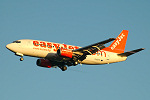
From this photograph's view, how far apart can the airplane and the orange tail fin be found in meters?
2.05

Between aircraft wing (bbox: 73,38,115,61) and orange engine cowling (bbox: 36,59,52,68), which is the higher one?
aircraft wing (bbox: 73,38,115,61)

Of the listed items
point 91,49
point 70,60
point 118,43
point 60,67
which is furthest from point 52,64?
point 118,43

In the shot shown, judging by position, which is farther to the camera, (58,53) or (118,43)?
(118,43)

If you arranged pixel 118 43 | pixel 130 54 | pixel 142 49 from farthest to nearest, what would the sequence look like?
pixel 118 43
pixel 130 54
pixel 142 49

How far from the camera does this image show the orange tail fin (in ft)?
218

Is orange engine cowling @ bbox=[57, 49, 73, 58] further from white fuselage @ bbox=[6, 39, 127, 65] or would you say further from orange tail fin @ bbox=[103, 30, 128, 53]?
orange tail fin @ bbox=[103, 30, 128, 53]

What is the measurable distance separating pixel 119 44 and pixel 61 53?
16.9 metres

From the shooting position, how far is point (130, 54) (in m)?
63.4

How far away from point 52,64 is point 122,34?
56.0ft

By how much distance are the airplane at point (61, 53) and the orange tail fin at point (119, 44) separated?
2.05 meters

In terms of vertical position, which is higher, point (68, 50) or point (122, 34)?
point (122, 34)

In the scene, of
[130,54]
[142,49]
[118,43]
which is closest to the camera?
[142,49]

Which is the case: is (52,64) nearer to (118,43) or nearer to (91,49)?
(91,49)

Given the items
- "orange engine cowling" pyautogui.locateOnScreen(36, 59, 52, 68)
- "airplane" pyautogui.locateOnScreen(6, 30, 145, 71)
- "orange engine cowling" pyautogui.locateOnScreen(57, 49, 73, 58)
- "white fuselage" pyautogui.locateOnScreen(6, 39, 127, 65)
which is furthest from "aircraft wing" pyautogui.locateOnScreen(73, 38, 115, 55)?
"orange engine cowling" pyautogui.locateOnScreen(36, 59, 52, 68)
